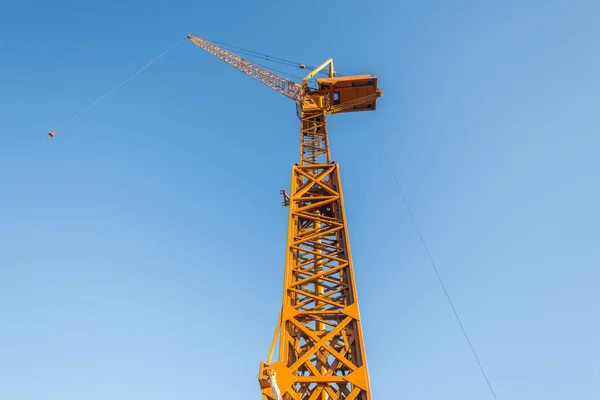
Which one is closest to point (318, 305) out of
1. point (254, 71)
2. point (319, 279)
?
point (319, 279)

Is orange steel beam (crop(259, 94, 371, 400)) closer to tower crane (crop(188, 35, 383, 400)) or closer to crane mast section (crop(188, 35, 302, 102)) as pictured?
tower crane (crop(188, 35, 383, 400))

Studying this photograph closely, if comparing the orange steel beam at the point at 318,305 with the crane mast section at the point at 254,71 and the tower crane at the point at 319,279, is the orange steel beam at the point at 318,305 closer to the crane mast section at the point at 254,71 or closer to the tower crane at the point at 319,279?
the tower crane at the point at 319,279

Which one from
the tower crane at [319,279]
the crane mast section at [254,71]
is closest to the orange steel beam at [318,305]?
the tower crane at [319,279]

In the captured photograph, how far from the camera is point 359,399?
540 inches

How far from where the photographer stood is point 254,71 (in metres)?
34.4

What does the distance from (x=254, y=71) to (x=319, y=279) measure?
22.3 meters

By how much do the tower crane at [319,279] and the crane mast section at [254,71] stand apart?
3431 mm

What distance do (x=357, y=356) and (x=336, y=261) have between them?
14.0 feet

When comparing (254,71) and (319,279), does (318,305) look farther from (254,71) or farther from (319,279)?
(254,71)

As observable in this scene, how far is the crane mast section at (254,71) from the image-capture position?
29.2m

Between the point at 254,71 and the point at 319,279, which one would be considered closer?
the point at 319,279

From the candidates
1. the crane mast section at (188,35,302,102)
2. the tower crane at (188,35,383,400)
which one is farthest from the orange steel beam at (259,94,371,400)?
the crane mast section at (188,35,302,102)

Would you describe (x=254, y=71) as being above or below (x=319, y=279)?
above

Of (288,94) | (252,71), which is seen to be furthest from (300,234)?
(252,71)
